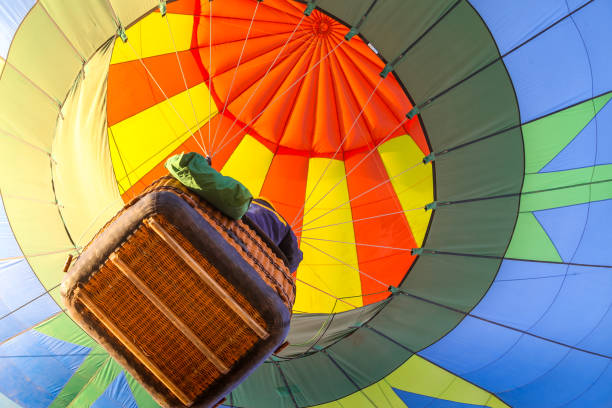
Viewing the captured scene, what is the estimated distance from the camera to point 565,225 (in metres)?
2.48

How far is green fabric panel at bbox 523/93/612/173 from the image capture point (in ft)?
7.41

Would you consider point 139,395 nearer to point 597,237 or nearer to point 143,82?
point 143,82

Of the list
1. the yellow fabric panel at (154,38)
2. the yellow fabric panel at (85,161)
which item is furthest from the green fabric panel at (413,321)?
the yellow fabric panel at (154,38)

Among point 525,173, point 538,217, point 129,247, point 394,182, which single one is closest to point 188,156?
point 129,247

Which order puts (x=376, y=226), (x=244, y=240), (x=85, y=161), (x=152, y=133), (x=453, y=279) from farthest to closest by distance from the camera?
(x=376, y=226) < (x=152, y=133) < (x=453, y=279) < (x=85, y=161) < (x=244, y=240)

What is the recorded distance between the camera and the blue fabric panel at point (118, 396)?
2781 millimetres

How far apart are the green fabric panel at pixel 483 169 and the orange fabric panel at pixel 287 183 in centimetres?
131

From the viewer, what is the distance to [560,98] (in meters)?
2.24

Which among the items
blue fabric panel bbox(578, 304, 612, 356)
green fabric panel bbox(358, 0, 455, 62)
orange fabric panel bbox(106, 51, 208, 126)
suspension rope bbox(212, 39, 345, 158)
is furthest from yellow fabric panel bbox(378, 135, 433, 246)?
orange fabric panel bbox(106, 51, 208, 126)

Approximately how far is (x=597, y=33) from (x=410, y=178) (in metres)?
1.23

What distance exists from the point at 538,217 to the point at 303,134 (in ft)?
5.38

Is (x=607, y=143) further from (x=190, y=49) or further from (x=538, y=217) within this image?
(x=190, y=49)

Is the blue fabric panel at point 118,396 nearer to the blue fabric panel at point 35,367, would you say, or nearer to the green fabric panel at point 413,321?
the blue fabric panel at point 35,367

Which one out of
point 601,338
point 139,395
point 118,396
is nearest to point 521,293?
point 601,338
